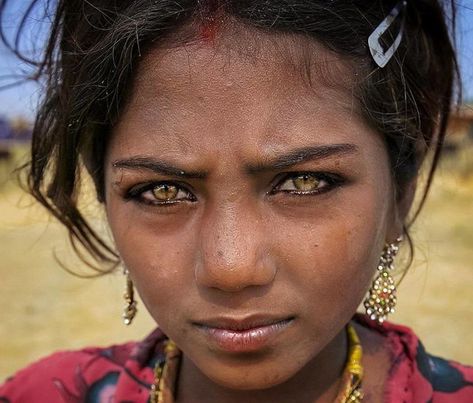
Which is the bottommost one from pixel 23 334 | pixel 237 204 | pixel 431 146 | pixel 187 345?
pixel 23 334

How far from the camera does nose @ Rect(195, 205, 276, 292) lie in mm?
1257

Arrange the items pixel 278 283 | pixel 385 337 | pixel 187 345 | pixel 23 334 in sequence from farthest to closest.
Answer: pixel 23 334, pixel 385 337, pixel 187 345, pixel 278 283

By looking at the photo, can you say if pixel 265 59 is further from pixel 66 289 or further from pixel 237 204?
pixel 66 289

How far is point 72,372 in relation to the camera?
76.5 inches

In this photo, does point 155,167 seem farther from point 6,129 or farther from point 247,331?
point 6,129

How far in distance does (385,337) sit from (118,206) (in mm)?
789

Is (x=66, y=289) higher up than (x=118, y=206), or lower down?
lower down

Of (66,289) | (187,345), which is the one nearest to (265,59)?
(187,345)

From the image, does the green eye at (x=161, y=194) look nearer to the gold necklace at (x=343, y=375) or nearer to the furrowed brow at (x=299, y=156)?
the furrowed brow at (x=299, y=156)

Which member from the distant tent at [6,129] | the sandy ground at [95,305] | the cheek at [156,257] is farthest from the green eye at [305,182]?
the distant tent at [6,129]

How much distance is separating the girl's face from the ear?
0.18m

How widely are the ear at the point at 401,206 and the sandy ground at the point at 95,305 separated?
185 cm

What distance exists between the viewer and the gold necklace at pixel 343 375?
160 cm

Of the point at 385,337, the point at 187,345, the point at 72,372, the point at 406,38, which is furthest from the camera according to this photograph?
the point at 72,372
